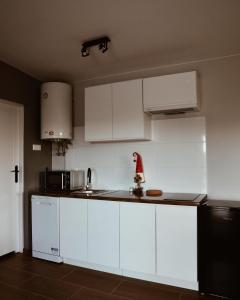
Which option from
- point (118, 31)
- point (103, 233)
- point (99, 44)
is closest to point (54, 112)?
point (99, 44)

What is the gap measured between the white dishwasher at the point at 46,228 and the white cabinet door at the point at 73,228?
7 cm

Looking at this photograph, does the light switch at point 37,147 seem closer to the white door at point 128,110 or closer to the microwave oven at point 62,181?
the microwave oven at point 62,181

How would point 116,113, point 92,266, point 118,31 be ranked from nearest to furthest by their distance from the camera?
point 118,31 < point 92,266 < point 116,113

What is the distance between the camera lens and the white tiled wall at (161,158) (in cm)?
269

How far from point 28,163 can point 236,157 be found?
8.20 feet

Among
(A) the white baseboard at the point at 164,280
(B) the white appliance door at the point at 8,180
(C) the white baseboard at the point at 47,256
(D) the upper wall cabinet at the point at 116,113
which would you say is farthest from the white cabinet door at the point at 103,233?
(B) the white appliance door at the point at 8,180

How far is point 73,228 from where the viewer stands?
Answer: 270cm

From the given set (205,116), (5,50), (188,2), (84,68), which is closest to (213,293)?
(205,116)

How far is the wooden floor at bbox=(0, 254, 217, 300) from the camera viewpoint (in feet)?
6.96

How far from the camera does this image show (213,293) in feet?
6.83

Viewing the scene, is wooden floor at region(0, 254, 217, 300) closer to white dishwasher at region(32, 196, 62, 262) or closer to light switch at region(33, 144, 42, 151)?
white dishwasher at region(32, 196, 62, 262)

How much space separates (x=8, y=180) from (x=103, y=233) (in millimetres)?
1398

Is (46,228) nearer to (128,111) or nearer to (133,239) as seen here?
(133,239)

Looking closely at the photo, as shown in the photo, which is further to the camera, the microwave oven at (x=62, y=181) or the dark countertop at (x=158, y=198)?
the microwave oven at (x=62, y=181)
